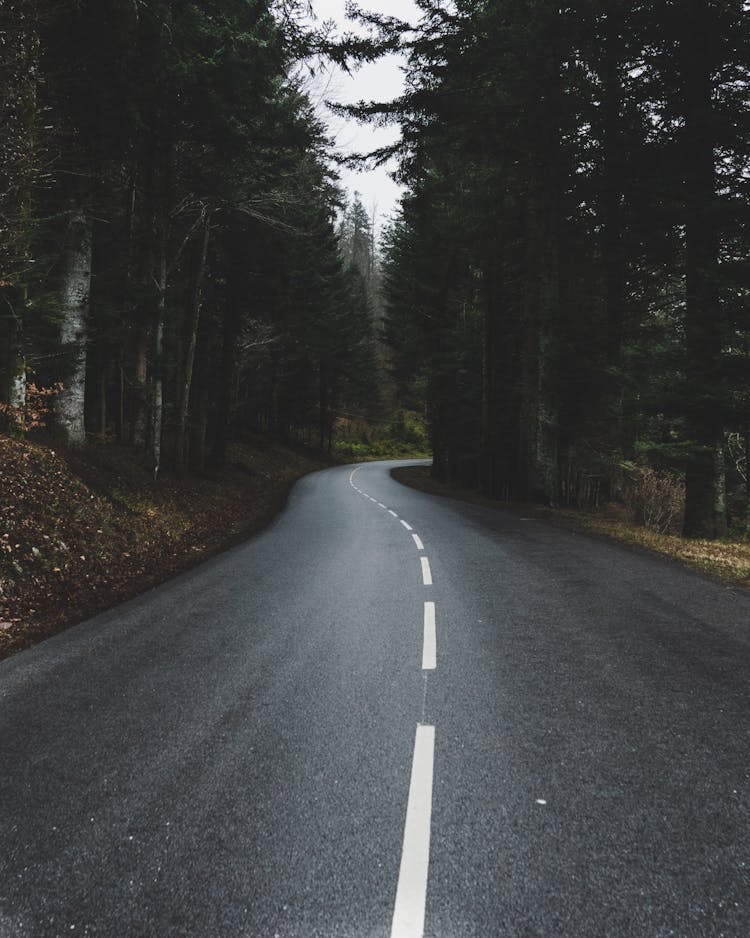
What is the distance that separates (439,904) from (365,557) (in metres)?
7.61

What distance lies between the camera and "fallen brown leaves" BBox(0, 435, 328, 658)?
6863mm

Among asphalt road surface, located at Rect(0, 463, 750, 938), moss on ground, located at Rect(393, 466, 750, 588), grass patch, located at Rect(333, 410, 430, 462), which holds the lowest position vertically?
asphalt road surface, located at Rect(0, 463, 750, 938)

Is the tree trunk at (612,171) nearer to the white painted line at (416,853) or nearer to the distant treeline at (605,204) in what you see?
the distant treeline at (605,204)

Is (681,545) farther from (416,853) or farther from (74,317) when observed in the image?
(74,317)

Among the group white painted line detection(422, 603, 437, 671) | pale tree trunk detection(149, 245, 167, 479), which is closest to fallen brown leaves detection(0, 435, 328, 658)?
pale tree trunk detection(149, 245, 167, 479)

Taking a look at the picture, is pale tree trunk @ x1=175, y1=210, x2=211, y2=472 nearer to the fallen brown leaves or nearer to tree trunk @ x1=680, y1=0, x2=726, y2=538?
the fallen brown leaves

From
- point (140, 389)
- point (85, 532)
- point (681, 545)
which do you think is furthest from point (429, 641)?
point (140, 389)

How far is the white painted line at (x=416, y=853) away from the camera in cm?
227

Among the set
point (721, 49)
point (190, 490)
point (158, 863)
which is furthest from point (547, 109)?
point (158, 863)

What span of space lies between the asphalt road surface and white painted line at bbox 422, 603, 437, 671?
0.10 ft

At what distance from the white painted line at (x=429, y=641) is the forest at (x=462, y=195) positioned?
7150 millimetres

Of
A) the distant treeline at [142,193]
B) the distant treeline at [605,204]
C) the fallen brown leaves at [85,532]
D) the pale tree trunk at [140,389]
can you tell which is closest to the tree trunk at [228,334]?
the distant treeline at [142,193]

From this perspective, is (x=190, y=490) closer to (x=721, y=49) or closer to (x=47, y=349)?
(x=47, y=349)

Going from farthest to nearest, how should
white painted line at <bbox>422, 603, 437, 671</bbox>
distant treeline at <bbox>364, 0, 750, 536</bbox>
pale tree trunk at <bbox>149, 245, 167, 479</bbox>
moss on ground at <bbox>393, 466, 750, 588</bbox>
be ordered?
pale tree trunk at <bbox>149, 245, 167, 479</bbox> → distant treeline at <bbox>364, 0, 750, 536</bbox> → moss on ground at <bbox>393, 466, 750, 588</bbox> → white painted line at <bbox>422, 603, 437, 671</bbox>
